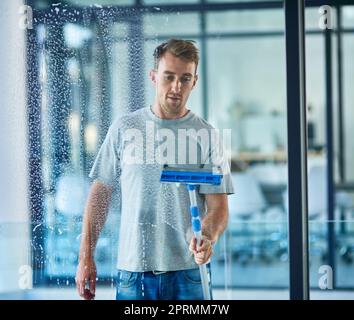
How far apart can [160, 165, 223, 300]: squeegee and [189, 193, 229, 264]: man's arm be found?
0.06ft

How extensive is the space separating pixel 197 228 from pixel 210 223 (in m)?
0.05

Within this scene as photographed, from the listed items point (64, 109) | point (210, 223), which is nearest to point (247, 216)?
point (210, 223)

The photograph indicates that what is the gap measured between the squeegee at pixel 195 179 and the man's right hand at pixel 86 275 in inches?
14.7

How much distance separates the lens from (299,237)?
2531 mm

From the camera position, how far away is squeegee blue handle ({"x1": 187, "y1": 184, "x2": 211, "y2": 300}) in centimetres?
238

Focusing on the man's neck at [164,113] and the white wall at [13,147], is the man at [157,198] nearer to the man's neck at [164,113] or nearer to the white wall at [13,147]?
the man's neck at [164,113]

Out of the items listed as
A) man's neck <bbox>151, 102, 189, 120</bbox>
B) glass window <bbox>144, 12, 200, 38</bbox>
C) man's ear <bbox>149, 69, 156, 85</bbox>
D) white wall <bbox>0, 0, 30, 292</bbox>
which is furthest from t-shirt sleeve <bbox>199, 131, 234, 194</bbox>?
white wall <bbox>0, 0, 30, 292</bbox>

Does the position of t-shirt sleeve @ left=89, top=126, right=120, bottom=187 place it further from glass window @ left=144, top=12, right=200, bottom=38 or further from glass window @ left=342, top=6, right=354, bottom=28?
glass window @ left=342, top=6, right=354, bottom=28

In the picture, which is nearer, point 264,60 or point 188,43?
point 188,43

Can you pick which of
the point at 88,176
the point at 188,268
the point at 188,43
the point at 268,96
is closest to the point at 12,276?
the point at 88,176
